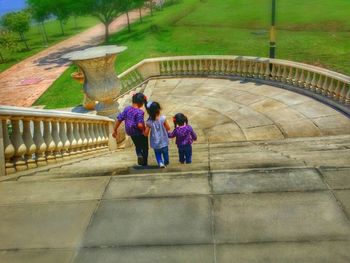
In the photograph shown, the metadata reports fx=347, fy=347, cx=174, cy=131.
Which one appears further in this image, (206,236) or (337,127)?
(337,127)

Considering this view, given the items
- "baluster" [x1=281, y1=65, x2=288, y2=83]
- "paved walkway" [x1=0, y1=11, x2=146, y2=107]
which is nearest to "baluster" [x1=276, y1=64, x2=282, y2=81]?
"baluster" [x1=281, y1=65, x2=288, y2=83]

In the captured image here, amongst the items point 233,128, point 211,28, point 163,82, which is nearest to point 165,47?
point 211,28

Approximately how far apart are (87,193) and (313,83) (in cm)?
1049

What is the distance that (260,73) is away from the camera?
1475cm

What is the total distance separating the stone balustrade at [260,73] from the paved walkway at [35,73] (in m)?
9.78

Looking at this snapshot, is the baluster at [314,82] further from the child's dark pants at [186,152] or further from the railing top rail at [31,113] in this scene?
the railing top rail at [31,113]

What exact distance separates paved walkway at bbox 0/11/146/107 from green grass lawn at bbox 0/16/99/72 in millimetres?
1649

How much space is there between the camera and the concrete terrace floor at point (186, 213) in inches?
131

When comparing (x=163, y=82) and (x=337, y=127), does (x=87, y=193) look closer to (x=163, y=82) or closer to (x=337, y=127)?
(x=337, y=127)

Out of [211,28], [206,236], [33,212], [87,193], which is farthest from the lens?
[211,28]

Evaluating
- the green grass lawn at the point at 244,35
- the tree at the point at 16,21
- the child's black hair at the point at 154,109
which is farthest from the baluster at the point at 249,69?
the tree at the point at 16,21

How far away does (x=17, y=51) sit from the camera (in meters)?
41.1

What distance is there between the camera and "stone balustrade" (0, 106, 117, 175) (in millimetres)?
5520

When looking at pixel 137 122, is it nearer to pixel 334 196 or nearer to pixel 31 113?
pixel 31 113
